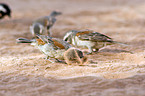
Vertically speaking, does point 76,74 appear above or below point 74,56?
below

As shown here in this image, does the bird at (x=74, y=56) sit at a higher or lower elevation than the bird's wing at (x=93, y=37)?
lower

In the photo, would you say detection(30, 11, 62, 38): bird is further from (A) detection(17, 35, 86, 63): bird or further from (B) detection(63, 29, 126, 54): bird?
(A) detection(17, 35, 86, 63): bird

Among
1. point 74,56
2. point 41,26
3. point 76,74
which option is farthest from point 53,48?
point 41,26

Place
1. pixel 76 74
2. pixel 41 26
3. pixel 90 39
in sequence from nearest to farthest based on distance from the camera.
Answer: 1. pixel 76 74
2. pixel 90 39
3. pixel 41 26

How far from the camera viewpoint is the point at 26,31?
24.6ft

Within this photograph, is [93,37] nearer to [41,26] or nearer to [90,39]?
[90,39]

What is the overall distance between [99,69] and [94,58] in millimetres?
715

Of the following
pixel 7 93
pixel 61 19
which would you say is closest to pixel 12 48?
pixel 7 93

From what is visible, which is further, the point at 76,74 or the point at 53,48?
the point at 53,48

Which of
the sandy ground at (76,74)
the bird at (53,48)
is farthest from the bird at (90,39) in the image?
the bird at (53,48)

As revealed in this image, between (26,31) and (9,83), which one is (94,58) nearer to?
(9,83)

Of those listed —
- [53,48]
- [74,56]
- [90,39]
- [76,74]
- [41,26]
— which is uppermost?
[41,26]

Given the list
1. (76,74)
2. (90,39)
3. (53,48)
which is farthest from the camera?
(90,39)

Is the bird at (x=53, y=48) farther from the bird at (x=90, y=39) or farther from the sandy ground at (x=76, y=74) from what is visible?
the bird at (x=90, y=39)
